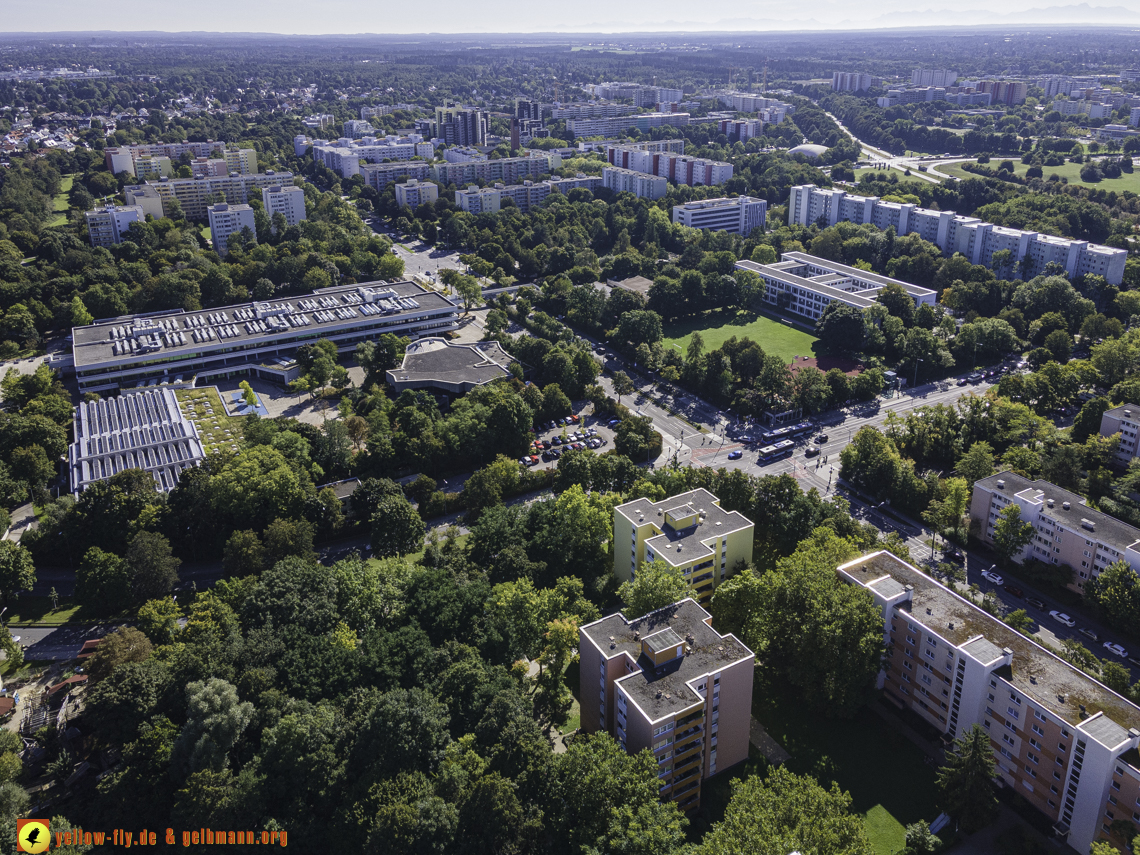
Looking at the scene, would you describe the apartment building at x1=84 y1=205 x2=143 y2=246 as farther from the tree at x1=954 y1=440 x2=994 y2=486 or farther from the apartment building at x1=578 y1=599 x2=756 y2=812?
Result: the tree at x1=954 y1=440 x2=994 y2=486

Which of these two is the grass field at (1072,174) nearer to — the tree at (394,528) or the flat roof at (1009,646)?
the flat roof at (1009,646)

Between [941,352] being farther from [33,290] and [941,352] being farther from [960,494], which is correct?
[33,290]

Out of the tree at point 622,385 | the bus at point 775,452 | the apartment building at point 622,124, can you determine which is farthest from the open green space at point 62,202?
the apartment building at point 622,124

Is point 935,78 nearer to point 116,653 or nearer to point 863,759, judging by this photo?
point 863,759

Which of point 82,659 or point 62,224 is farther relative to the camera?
point 62,224

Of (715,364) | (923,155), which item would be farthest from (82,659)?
(923,155)

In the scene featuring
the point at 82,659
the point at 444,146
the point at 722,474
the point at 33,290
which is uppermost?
the point at 444,146
